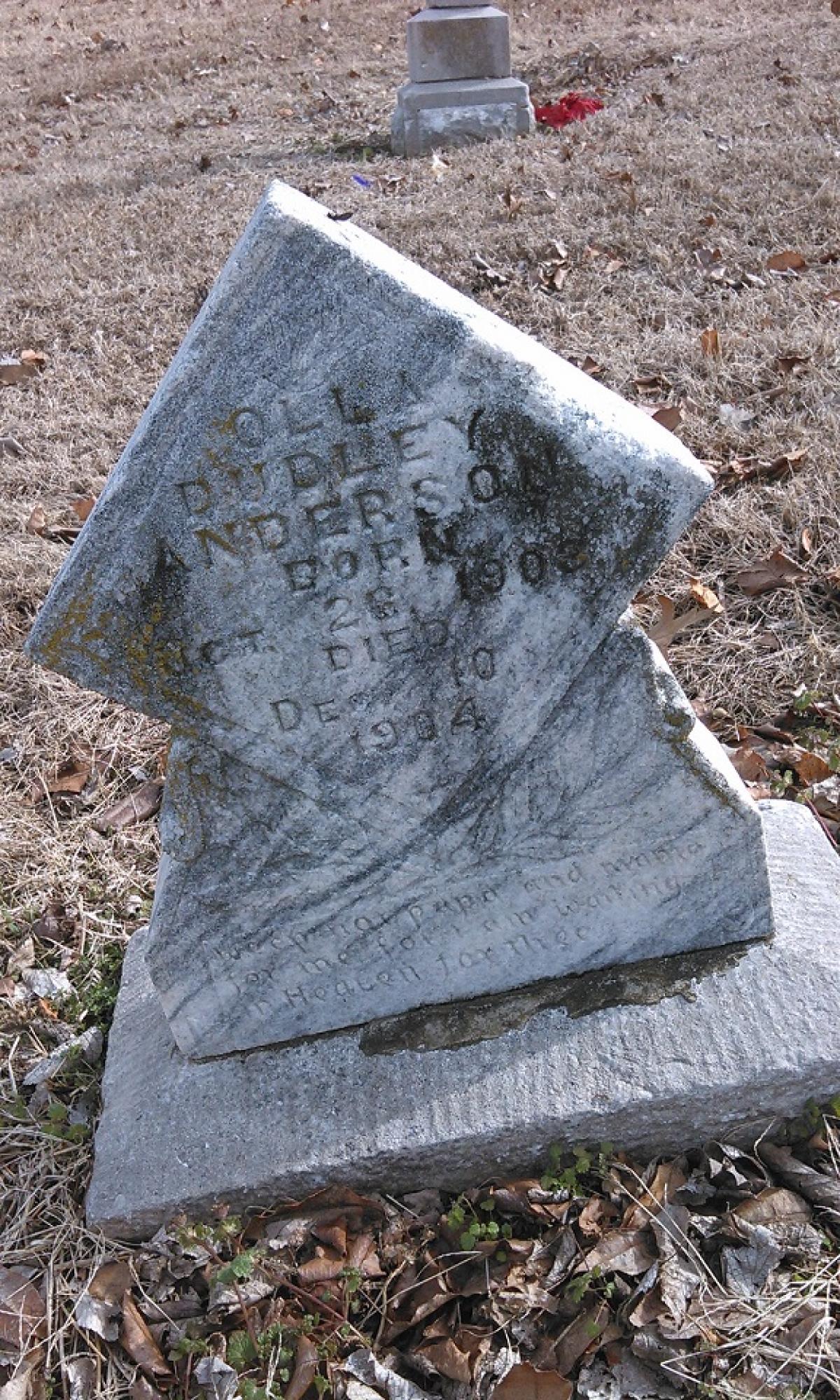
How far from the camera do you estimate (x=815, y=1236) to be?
1.92m

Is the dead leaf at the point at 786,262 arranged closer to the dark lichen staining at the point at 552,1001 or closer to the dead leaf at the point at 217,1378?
the dark lichen staining at the point at 552,1001

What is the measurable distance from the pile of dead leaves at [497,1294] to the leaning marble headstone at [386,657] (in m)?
0.39

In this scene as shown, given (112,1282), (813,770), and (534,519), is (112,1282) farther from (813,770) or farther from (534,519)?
(813,770)

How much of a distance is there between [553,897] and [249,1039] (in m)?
0.69

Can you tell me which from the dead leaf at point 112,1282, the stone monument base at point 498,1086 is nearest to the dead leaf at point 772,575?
the stone monument base at point 498,1086

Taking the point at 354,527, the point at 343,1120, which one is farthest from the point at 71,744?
the point at 354,527

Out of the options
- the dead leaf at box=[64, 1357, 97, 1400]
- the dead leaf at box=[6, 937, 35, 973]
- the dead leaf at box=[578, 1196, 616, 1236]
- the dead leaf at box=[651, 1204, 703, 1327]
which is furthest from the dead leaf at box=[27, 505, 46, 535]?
the dead leaf at box=[651, 1204, 703, 1327]

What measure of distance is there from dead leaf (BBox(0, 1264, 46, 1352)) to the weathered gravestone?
0.20 metres

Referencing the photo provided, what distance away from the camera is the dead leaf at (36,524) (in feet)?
14.2

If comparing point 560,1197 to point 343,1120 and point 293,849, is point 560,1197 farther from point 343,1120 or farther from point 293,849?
point 293,849

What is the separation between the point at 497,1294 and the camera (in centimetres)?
192

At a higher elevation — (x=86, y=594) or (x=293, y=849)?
(x=86, y=594)

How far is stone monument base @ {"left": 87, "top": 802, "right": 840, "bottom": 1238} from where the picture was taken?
203cm

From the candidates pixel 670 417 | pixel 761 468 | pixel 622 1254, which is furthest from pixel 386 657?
pixel 670 417
